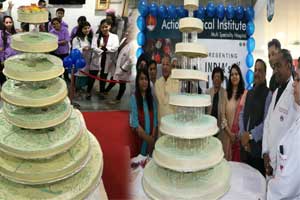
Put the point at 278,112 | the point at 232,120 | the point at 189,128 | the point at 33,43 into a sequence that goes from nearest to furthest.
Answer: the point at 33,43 < the point at 189,128 < the point at 278,112 < the point at 232,120

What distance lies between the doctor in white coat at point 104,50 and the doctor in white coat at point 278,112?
45.6 inches

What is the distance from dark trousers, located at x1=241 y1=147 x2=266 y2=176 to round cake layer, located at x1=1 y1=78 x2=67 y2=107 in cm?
171

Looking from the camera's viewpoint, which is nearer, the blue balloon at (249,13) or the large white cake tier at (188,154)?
the large white cake tier at (188,154)

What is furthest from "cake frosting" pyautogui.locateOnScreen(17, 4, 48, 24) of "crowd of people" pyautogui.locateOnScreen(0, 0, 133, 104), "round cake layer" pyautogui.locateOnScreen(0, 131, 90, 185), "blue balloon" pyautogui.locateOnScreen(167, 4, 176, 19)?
"blue balloon" pyautogui.locateOnScreen(167, 4, 176, 19)

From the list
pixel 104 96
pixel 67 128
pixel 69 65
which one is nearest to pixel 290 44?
pixel 104 96

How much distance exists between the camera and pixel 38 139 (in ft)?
5.18

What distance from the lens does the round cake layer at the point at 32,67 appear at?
1.52 meters

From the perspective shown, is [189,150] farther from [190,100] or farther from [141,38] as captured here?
[141,38]

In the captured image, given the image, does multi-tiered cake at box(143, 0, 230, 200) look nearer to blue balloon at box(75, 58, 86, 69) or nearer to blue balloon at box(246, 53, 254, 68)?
blue balloon at box(246, 53, 254, 68)

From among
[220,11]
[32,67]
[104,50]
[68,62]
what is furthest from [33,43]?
[220,11]

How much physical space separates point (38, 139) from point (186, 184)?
0.66 meters

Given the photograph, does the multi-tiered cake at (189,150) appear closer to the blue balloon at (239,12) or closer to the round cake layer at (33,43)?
the round cake layer at (33,43)

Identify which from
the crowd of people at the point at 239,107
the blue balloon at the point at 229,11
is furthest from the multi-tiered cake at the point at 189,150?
the blue balloon at the point at 229,11

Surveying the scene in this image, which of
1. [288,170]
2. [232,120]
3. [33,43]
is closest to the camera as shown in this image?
[33,43]
